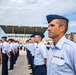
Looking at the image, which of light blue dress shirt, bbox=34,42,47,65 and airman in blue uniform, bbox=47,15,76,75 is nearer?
airman in blue uniform, bbox=47,15,76,75

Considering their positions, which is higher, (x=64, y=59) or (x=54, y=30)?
(x=54, y=30)

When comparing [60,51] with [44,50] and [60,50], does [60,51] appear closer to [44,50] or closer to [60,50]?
[60,50]

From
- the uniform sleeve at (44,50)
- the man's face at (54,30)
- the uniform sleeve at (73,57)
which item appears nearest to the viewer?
the uniform sleeve at (73,57)

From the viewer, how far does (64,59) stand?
2492 mm

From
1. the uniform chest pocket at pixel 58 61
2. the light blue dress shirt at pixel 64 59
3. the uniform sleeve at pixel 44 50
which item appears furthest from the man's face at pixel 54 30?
the uniform sleeve at pixel 44 50

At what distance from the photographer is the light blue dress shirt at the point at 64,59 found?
2477 mm

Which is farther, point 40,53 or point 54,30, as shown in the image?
point 40,53

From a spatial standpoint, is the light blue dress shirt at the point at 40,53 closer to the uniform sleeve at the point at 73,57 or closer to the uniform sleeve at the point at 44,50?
the uniform sleeve at the point at 44,50

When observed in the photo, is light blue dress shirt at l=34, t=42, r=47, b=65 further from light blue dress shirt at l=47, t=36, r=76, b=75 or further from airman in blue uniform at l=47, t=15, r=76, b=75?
light blue dress shirt at l=47, t=36, r=76, b=75

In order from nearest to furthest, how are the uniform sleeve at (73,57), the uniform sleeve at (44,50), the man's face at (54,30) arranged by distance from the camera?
the uniform sleeve at (73,57) → the man's face at (54,30) → the uniform sleeve at (44,50)

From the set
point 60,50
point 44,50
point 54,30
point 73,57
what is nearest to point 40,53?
point 44,50

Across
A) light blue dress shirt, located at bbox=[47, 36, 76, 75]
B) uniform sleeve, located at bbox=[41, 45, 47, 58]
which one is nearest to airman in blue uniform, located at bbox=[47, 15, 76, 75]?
light blue dress shirt, located at bbox=[47, 36, 76, 75]

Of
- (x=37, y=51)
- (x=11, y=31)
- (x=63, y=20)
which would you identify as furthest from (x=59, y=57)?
(x=11, y=31)

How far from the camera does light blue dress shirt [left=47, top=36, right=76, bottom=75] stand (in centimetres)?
248
